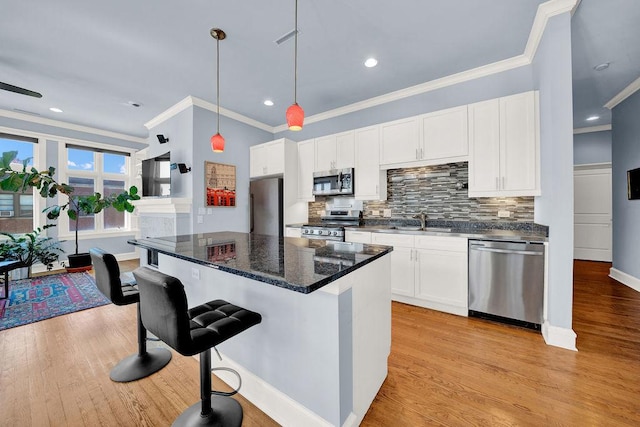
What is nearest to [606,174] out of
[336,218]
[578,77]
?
[578,77]

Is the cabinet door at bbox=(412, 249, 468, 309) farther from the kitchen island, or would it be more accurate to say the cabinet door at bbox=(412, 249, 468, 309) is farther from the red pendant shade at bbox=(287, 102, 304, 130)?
the red pendant shade at bbox=(287, 102, 304, 130)

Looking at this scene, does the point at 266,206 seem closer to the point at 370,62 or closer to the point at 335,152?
the point at 335,152

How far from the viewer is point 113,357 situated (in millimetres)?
2100

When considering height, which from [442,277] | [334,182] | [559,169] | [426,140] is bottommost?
[442,277]

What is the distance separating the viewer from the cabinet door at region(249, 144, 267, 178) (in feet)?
14.8

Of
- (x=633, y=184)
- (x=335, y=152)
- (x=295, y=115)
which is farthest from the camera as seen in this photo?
(x=335, y=152)

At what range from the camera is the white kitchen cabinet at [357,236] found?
3.35 meters

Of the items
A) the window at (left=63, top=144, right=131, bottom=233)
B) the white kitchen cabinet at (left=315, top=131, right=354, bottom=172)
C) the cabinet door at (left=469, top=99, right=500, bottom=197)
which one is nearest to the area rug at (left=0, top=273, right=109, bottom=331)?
the window at (left=63, top=144, right=131, bottom=233)

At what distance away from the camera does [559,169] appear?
2.11 meters

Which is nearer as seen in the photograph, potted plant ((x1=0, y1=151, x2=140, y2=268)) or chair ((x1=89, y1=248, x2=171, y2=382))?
chair ((x1=89, y1=248, x2=171, y2=382))

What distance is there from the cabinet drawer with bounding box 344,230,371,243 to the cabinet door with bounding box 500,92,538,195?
159 cm

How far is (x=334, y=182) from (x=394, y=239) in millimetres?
1367

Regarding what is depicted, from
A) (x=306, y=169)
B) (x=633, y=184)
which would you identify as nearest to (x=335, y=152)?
(x=306, y=169)

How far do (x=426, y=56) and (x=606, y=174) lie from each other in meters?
5.45
